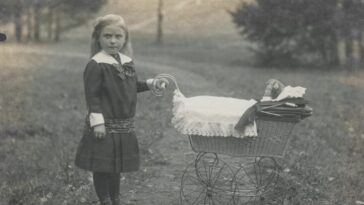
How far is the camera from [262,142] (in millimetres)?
5117

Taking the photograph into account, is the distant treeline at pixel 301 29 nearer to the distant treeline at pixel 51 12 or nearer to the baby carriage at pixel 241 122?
the distant treeline at pixel 51 12

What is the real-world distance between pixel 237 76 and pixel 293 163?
12720 mm

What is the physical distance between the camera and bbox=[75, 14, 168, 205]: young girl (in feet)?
16.2

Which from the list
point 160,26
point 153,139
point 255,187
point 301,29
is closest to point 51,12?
point 160,26

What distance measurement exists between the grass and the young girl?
39.2 inches

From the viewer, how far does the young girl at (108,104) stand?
195 inches

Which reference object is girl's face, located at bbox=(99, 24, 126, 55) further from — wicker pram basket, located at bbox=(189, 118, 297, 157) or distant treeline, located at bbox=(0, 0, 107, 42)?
distant treeline, located at bbox=(0, 0, 107, 42)

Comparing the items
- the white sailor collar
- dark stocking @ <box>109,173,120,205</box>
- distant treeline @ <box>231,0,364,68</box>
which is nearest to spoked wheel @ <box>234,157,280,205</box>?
dark stocking @ <box>109,173,120,205</box>

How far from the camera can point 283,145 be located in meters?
5.17

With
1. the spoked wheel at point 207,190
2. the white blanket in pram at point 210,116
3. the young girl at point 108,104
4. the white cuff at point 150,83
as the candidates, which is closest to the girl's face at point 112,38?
the young girl at point 108,104

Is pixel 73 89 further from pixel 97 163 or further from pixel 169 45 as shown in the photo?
pixel 169 45

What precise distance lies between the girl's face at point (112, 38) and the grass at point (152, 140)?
163 cm

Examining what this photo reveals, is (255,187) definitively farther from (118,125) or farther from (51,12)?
(51,12)

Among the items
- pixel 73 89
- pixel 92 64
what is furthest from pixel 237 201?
pixel 73 89
